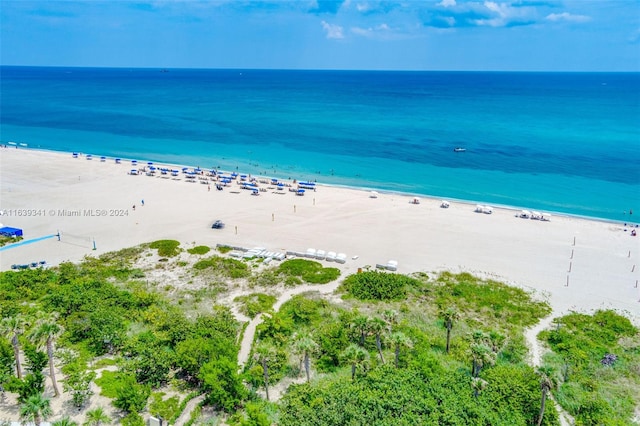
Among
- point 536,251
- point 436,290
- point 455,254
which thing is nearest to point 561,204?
point 536,251

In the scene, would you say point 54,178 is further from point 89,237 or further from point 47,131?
point 47,131

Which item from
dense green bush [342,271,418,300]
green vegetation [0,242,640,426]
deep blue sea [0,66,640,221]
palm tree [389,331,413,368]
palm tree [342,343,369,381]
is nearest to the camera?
green vegetation [0,242,640,426]

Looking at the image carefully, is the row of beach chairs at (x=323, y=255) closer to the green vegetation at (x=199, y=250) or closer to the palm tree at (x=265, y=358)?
the green vegetation at (x=199, y=250)

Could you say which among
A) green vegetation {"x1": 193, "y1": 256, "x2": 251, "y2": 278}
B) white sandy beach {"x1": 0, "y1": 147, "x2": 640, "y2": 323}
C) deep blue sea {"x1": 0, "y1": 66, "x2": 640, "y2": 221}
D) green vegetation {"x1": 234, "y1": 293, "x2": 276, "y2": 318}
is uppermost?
deep blue sea {"x1": 0, "y1": 66, "x2": 640, "y2": 221}

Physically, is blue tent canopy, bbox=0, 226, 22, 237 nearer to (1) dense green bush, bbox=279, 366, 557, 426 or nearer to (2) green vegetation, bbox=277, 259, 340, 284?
(2) green vegetation, bbox=277, 259, 340, 284

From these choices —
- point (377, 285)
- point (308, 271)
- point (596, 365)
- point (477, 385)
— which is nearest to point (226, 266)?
point (308, 271)

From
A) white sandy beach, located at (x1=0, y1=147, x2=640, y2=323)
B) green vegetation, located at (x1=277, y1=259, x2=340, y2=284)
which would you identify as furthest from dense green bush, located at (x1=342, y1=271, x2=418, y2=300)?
white sandy beach, located at (x1=0, y1=147, x2=640, y2=323)

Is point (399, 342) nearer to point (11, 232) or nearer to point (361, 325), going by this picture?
point (361, 325)
